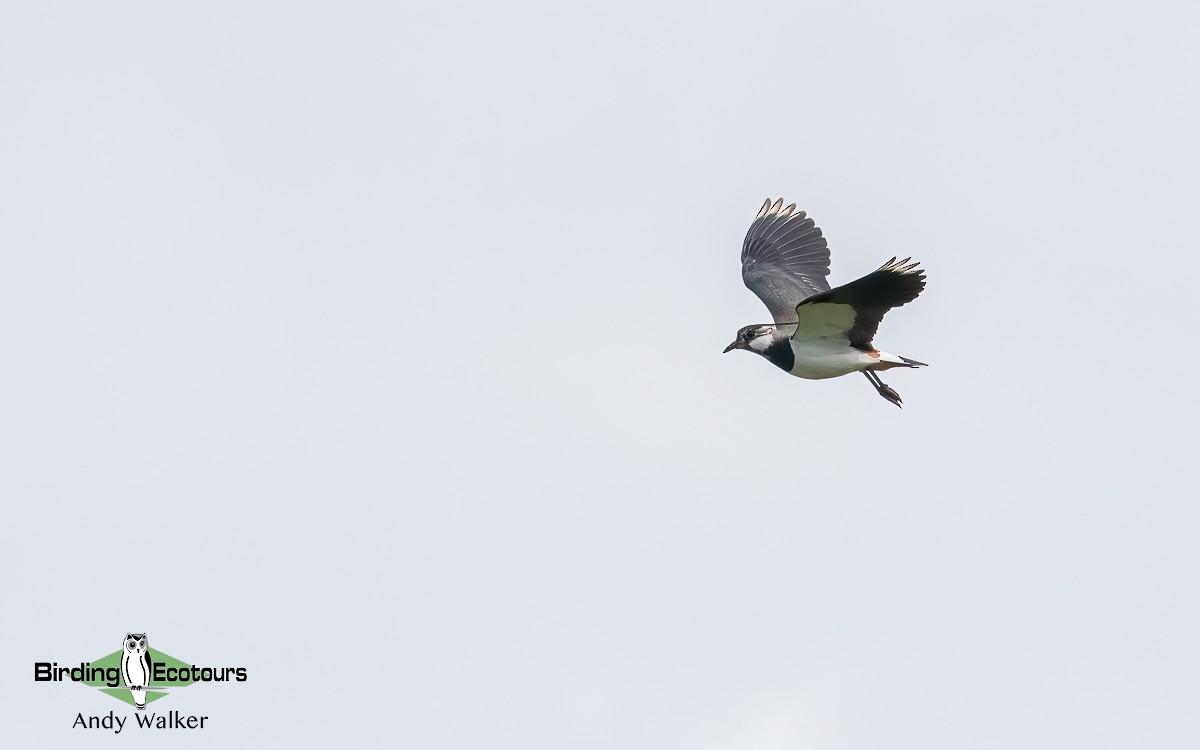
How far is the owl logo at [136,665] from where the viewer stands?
23.4 metres

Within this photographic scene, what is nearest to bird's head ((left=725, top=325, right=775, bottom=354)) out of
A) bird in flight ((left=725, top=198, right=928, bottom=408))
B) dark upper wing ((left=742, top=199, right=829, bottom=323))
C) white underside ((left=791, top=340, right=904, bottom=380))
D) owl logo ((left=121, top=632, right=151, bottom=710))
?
bird in flight ((left=725, top=198, right=928, bottom=408))

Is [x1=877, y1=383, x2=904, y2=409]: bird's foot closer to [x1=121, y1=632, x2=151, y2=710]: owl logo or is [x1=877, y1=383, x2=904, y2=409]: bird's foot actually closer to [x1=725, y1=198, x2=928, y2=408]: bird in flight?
[x1=725, y1=198, x2=928, y2=408]: bird in flight

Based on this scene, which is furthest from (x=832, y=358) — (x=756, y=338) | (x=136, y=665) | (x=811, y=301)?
(x=136, y=665)

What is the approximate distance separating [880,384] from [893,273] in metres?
4.08

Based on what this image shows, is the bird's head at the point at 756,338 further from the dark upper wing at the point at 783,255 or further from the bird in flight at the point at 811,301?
the dark upper wing at the point at 783,255

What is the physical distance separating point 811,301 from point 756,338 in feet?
8.59

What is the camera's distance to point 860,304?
2162 cm

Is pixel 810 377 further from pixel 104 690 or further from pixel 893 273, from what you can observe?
pixel 104 690

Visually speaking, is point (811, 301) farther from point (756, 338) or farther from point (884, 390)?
point (884, 390)

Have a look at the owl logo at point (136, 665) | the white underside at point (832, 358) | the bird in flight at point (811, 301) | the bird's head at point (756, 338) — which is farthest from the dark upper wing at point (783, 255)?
the owl logo at point (136, 665)

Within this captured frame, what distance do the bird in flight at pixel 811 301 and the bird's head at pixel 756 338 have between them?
0.05 feet

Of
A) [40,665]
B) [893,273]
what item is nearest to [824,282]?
[893,273]

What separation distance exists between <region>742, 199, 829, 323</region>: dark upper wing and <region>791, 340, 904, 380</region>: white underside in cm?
241

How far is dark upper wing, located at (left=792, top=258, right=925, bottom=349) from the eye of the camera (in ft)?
68.2
